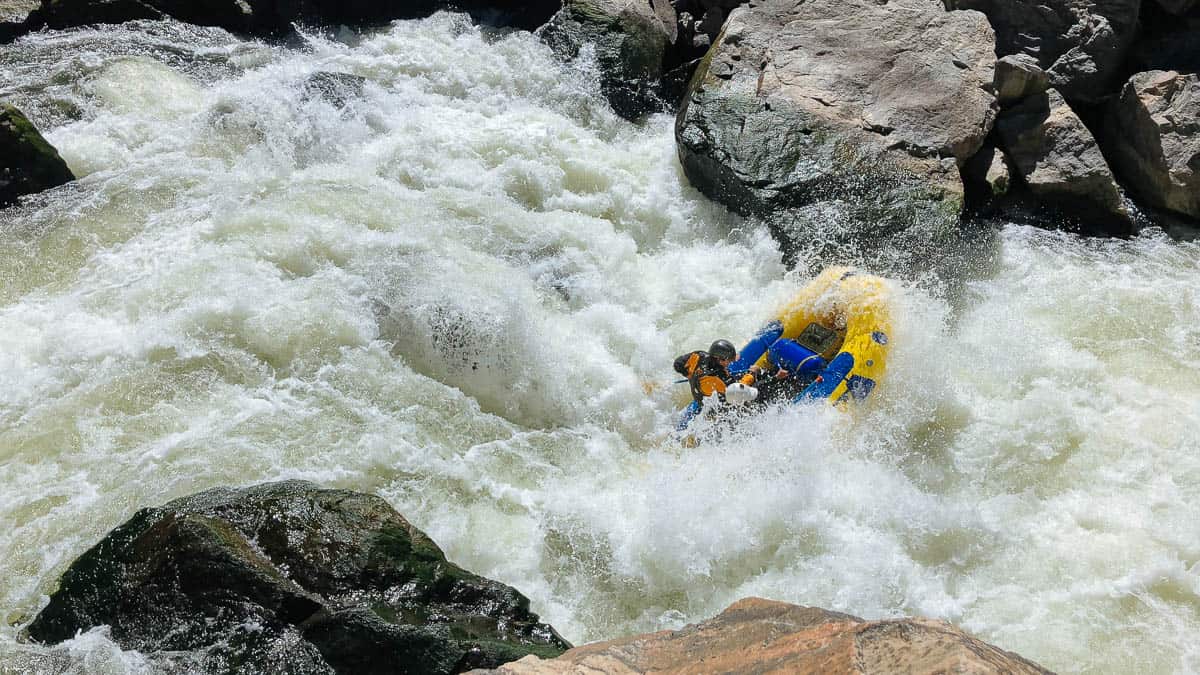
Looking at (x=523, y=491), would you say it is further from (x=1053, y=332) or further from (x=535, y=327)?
(x=1053, y=332)

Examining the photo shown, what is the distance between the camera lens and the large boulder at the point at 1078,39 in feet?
28.2

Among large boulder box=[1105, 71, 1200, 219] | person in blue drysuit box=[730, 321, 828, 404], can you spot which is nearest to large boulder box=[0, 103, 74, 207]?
person in blue drysuit box=[730, 321, 828, 404]

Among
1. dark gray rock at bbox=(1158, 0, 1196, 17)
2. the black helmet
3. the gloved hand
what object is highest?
dark gray rock at bbox=(1158, 0, 1196, 17)

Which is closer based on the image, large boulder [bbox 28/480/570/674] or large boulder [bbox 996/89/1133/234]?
large boulder [bbox 28/480/570/674]

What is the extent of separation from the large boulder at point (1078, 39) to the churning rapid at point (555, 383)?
197 centimetres

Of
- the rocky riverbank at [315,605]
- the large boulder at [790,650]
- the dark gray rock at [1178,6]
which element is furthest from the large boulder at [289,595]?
the dark gray rock at [1178,6]

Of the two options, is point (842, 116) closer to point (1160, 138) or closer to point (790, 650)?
point (1160, 138)

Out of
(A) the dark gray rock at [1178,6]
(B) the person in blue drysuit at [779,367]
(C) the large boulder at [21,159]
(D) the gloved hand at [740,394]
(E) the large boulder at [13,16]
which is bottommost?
(B) the person in blue drysuit at [779,367]

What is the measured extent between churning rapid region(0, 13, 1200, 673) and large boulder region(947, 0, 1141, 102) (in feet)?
6.47

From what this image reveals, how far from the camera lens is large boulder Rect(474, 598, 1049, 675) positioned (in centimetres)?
234

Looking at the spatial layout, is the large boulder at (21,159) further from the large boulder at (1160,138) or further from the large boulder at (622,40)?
the large boulder at (1160,138)

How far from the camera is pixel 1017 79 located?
320 inches

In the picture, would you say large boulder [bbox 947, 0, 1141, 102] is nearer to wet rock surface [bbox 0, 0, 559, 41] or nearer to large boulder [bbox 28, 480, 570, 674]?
wet rock surface [bbox 0, 0, 559, 41]

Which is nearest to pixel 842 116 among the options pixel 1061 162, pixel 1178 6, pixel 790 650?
pixel 1061 162
